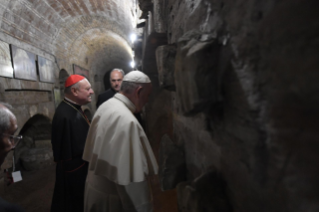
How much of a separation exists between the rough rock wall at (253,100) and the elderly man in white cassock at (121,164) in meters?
0.67

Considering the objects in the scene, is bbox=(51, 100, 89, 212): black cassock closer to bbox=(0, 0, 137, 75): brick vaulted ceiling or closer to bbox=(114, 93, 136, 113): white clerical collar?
bbox=(114, 93, 136, 113): white clerical collar

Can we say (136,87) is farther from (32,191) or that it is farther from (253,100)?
(32,191)

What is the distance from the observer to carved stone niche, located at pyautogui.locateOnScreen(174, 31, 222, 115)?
739 millimetres

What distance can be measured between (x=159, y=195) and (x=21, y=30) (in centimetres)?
556

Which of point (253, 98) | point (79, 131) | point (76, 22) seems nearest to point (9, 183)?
point (79, 131)

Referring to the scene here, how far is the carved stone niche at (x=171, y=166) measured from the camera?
131 cm

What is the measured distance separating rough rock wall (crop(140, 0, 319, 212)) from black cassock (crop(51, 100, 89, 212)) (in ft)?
7.67

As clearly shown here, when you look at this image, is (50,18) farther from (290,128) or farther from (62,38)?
(290,128)

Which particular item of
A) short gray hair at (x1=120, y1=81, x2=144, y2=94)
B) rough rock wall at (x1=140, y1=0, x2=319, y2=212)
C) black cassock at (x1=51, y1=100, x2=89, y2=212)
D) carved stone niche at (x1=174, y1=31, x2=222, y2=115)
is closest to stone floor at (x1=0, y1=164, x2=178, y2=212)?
black cassock at (x1=51, y1=100, x2=89, y2=212)

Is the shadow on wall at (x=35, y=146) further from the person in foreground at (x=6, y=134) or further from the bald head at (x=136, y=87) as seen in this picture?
the bald head at (x=136, y=87)

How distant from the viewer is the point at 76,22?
704 cm

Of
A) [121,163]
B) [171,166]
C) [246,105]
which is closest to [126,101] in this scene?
[121,163]

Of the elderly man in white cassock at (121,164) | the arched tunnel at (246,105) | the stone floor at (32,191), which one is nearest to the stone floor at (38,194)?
the stone floor at (32,191)

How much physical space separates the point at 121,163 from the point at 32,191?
4680mm
